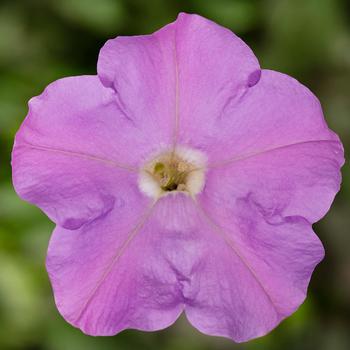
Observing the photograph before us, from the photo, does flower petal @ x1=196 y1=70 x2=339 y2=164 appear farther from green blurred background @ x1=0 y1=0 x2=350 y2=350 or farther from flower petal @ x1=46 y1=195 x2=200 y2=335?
green blurred background @ x1=0 y1=0 x2=350 y2=350

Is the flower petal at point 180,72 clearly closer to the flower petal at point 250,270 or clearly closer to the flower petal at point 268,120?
the flower petal at point 268,120

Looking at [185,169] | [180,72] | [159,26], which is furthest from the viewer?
[159,26]

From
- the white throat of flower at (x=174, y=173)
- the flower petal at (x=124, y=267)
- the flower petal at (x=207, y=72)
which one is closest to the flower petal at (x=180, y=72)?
the flower petal at (x=207, y=72)

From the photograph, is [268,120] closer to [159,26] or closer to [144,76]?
[144,76]

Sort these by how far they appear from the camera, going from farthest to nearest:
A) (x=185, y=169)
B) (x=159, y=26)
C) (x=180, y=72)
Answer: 1. (x=159, y=26)
2. (x=185, y=169)
3. (x=180, y=72)

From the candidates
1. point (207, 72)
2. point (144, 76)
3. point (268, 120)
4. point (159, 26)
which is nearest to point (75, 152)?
point (144, 76)

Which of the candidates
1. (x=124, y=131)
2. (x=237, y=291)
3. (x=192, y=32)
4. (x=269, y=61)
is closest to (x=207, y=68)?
(x=192, y=32)

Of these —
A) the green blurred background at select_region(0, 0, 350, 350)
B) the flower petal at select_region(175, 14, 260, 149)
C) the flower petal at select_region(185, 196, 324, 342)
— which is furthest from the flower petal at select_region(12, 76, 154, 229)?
the green blurred background at select_region(0, 0, 350, 350)

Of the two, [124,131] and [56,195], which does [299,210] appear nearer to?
[124,131]
